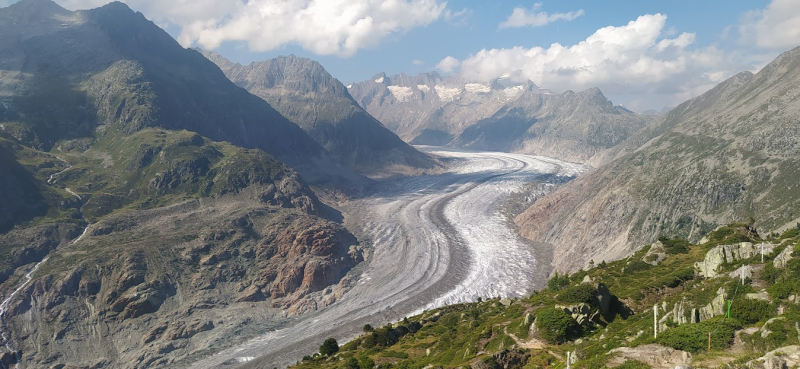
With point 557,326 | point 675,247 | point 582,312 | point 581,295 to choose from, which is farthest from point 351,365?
point 675,247

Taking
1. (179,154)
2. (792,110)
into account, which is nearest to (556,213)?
(792,110)

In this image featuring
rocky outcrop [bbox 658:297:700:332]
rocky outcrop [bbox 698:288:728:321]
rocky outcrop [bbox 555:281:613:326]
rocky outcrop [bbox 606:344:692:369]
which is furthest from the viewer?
rocky outcrop [bbox 555:281:613:326]

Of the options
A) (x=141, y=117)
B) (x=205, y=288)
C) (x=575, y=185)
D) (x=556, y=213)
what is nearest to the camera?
(x=205, y=288)

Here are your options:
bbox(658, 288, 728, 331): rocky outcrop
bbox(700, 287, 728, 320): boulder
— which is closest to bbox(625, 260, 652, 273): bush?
bbox(658, 288, 728, 331): rocky outcrop

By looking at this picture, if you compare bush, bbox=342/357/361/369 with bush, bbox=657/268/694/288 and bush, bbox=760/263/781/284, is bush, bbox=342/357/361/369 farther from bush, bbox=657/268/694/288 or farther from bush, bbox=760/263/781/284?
bush, bbox=760/263/781/284

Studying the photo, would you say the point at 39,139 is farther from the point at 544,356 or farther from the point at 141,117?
the point at 544,356

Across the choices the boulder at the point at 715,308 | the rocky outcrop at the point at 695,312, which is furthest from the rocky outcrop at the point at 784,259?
the boulder at the point at 715,308
